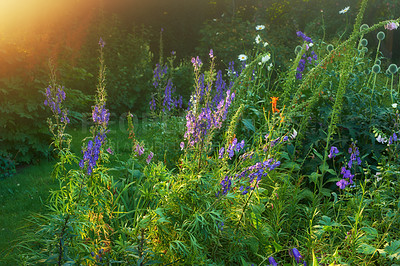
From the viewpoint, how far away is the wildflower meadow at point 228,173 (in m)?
2.33

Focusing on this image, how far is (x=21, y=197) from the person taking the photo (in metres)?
4.49

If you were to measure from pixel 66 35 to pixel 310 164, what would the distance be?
539 centimetres

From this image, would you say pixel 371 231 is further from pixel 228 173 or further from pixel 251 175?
pixel 228 173

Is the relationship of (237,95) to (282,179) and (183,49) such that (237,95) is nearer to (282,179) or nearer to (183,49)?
(282,179)

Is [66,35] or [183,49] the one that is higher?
[66,35]

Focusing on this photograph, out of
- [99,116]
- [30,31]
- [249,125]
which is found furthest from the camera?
[30,31]

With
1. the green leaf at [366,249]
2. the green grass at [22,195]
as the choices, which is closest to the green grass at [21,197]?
the green grass at [22,195]

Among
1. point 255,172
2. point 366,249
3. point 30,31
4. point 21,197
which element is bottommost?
point 21,197

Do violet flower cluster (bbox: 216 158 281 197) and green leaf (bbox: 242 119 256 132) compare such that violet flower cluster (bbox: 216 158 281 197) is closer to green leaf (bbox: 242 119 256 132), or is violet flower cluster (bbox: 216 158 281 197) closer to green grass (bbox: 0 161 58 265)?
green leaf (bbox: 242 119 256 132)

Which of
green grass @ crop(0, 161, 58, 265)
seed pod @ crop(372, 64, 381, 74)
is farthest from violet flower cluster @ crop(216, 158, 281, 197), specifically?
seed pod @ crop(372, 64, 381, 74)

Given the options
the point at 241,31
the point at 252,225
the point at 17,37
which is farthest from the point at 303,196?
the point at 241,31

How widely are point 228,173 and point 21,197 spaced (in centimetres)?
297

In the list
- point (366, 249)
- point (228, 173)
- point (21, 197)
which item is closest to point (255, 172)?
point (228, 173)

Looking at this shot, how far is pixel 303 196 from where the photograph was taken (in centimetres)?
323
